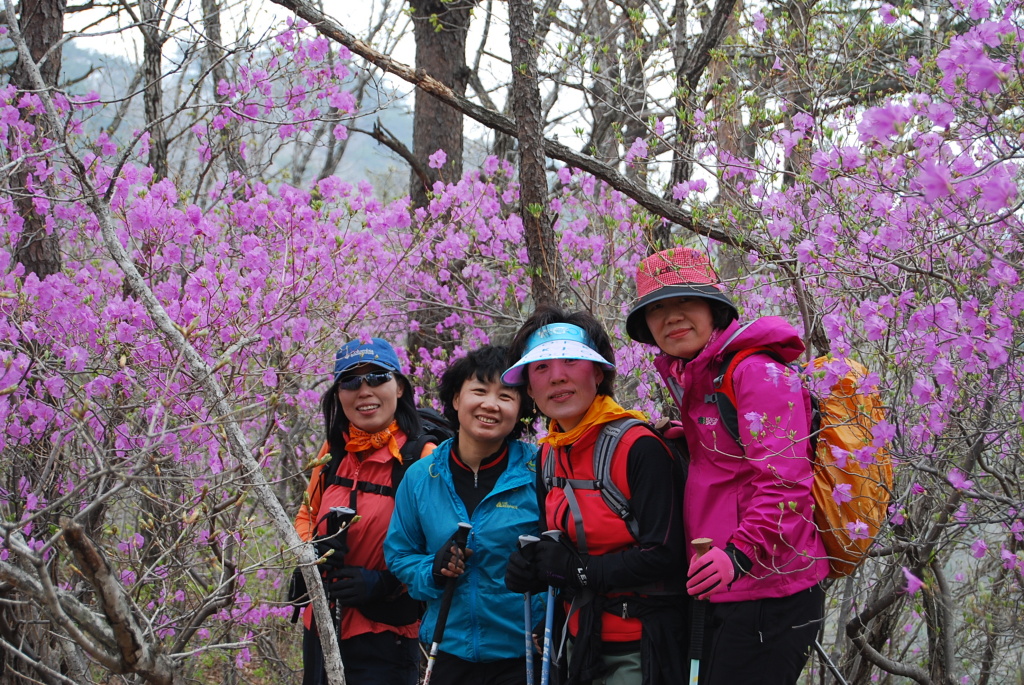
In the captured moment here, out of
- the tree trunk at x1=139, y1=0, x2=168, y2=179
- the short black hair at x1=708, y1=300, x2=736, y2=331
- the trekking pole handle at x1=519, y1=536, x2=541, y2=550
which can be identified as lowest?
the trekking pole handle at x1=519, y1=536, x2=541, y2=550

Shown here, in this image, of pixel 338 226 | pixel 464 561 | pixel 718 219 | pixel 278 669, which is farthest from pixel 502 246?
pixel 464 561

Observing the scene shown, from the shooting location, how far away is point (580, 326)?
2.73 metres

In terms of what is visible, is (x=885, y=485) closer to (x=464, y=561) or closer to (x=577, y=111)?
(x=464, y=561)

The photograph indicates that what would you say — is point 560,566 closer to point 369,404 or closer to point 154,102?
point 369,404

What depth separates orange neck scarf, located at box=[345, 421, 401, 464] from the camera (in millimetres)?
3154

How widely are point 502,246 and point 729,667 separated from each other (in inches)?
164

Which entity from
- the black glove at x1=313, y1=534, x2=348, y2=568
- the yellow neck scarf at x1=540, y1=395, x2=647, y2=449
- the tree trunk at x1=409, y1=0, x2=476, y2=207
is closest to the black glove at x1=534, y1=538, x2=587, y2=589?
the yellow neck scarf at x1=540, y1=395, x2=647, y2=449

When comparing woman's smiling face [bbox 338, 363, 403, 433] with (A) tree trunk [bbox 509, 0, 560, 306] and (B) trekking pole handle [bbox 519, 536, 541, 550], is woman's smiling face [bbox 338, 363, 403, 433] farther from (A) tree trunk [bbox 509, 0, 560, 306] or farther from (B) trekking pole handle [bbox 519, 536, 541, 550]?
(B) trekking pole handle [bbox 519, 536, 541, 550]

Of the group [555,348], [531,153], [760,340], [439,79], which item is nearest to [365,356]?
[555,348]

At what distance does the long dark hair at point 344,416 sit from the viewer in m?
3.26

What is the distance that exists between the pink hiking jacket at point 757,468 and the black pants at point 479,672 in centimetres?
75

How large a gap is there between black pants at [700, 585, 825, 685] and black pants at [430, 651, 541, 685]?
0.70 metres

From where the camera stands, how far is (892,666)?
3.40 metres

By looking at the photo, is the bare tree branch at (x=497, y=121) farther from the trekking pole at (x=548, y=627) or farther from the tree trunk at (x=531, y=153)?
the trekking pole at (x=548, y=627)
